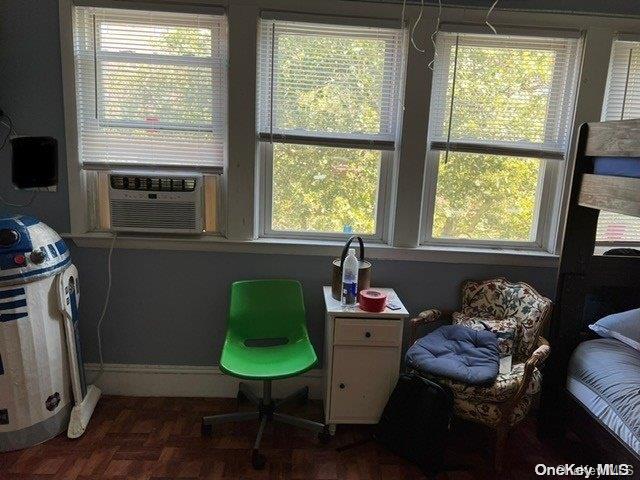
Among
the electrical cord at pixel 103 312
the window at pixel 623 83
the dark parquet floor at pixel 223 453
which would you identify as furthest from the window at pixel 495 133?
the electrical cord at pixel 103 312

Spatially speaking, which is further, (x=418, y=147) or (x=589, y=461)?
(x=418, y=147)

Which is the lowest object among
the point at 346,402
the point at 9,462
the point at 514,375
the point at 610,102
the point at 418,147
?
the point at 9,462

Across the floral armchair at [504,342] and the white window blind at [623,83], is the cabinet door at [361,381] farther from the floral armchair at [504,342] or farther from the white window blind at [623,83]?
the white window blind at [623,83]

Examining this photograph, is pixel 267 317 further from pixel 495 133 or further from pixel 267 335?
pixel 495 133

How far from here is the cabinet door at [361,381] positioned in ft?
7.20

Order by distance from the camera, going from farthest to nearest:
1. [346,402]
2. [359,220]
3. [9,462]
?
[359,220]
[346,402]
[9,462]

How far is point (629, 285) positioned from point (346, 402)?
152 cm

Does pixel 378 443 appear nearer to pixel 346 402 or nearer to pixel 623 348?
pixel 346 402

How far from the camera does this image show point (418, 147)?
244cm

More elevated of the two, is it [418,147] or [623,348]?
[418,147]

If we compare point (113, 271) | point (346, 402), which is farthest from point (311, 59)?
point (346, 402)

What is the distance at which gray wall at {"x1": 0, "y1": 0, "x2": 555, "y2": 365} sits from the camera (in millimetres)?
2514

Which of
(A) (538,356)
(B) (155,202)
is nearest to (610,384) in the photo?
(A) (538,356)

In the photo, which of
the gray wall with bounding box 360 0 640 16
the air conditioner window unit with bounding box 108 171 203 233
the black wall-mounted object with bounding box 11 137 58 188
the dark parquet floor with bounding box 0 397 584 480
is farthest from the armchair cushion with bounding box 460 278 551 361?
the black wall-mounted object with bounding box 11 137 58 188
